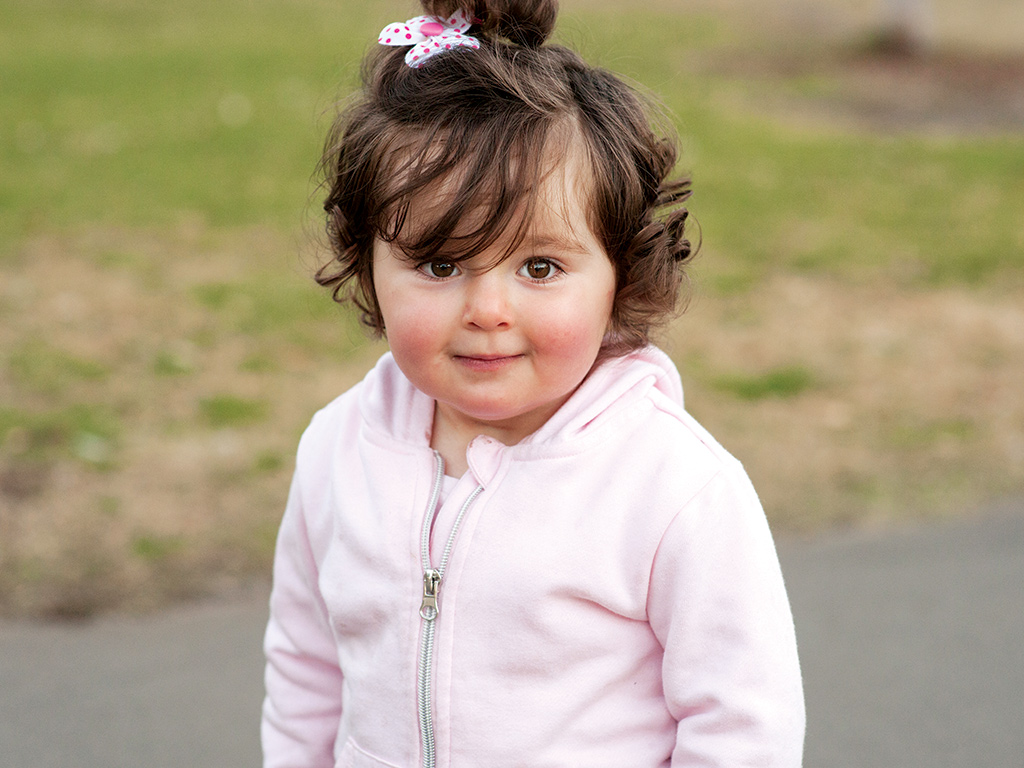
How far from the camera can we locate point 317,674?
1.72m

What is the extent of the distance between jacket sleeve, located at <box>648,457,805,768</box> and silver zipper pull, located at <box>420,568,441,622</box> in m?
0.26

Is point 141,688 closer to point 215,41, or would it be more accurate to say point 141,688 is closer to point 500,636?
point 500,636

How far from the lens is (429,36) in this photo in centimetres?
146

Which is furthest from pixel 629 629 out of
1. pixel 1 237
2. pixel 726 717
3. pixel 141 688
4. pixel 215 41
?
pixel 215 41

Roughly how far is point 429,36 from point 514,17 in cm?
11

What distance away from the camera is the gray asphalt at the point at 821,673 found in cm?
257

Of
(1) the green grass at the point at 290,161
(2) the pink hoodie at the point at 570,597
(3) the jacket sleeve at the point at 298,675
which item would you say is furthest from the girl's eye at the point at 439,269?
(1) the green grass at the point at 290,161

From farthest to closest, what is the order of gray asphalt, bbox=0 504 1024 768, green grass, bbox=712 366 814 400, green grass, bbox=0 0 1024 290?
green grass, bbox=0 0 1024 290
green grass, bbox=712 366 814 400
gray asphalt, bbox=0 504 1024 768

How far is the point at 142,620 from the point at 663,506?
1.96 m

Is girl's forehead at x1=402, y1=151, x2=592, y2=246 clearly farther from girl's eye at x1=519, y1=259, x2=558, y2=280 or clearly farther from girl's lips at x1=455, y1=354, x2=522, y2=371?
girl's lips at x1=455, y1=354, x2=522, y2=371

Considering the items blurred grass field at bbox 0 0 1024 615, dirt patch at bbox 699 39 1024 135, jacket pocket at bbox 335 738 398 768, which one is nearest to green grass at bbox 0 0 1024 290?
blurred grass field at bbox 0 0 1024 615

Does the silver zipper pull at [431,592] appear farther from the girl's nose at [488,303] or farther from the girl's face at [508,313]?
the girl's nose at [488,303]

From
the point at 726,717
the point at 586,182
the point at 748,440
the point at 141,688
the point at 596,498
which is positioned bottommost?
the point at 141,688

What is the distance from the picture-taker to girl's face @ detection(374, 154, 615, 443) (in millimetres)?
1332
